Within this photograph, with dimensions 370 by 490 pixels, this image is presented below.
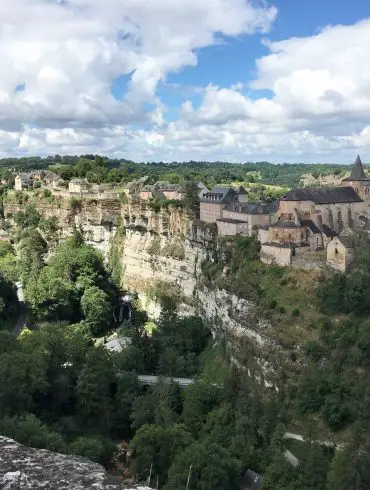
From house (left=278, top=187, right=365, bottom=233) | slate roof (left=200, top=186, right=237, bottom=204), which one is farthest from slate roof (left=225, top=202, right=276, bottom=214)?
slate roof (left=200, top=186, right=237, bottom=204)

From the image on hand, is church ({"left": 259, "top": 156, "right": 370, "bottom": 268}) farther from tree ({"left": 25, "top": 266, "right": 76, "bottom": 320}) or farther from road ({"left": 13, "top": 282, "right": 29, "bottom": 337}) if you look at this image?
road ({"left": 13, "top": 282, "right": 29, "bottom": 337})

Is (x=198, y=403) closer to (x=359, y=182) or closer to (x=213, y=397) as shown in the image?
(x=213, y=397)

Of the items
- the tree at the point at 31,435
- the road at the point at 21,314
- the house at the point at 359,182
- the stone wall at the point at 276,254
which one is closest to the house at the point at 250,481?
the tree at the point at 31,435

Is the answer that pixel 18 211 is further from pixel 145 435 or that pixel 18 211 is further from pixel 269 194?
pixel 145 435

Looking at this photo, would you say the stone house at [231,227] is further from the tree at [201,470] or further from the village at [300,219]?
the tree at [201,470]

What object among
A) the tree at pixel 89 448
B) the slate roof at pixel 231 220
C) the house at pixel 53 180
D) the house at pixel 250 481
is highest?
the house at pixel 53 180

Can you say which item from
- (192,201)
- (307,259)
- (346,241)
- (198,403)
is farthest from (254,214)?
(198,403)

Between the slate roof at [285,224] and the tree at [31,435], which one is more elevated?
the slate roof at [285,224]
